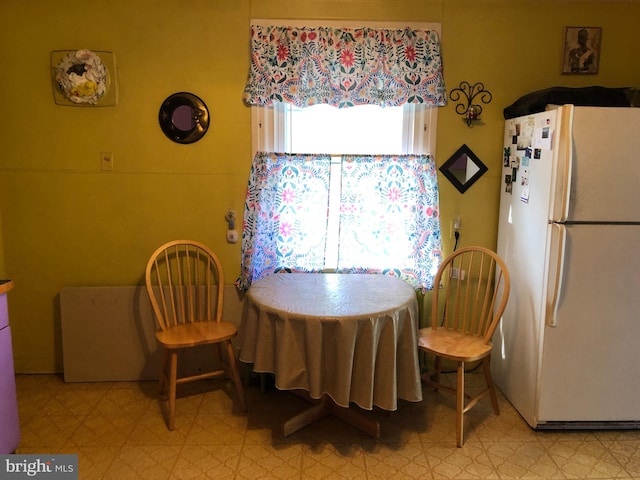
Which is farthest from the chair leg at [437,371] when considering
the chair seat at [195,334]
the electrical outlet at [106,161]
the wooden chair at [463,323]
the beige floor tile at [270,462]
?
the electrical outlet at [106,161]

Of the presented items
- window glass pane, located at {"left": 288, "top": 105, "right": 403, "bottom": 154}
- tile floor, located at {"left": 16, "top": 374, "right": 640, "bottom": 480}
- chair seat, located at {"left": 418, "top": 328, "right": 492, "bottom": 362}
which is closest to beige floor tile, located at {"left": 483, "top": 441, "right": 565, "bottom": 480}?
tile floor, located at {"left": 16, "top": 374, "right": 640, "bottom": 480}

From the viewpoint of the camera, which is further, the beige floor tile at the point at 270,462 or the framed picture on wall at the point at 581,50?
the framed picture on wall at the point at 581,50

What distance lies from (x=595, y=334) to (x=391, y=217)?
49.9 inches

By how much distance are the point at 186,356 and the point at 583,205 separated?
2439 millimetres

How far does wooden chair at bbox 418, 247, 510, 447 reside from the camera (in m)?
2.61

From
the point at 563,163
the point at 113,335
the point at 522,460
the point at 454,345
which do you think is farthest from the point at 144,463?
the point at 563,163

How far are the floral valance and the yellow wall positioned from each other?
106 mm

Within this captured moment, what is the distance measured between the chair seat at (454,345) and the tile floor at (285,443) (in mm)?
447

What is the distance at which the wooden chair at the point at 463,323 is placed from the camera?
2.61 m

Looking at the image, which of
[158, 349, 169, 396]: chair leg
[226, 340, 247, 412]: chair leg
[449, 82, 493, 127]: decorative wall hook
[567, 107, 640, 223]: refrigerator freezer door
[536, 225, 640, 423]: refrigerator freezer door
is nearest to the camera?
[567, 107, 640, 223]: refrigerator freezer door

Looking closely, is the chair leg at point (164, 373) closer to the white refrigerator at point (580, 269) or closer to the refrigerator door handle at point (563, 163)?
the white refrigerator at point (580, 269)

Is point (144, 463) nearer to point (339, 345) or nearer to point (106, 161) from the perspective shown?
point (339, 345)

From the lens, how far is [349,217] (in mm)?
3131

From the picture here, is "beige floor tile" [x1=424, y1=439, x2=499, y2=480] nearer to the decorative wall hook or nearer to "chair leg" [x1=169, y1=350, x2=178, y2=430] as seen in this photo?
"chair leg" [x1=169, y1=350, x2=178, y2=430]
